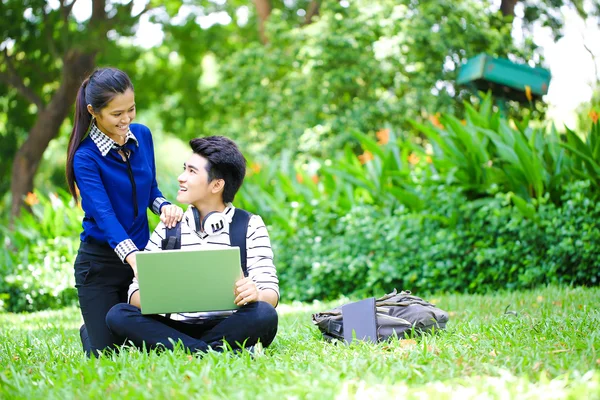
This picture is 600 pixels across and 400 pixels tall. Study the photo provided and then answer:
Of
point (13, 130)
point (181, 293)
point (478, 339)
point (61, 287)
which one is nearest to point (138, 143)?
point (181, 293)

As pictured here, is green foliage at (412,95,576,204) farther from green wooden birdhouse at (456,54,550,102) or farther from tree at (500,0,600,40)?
tree at (500,0,600,40)

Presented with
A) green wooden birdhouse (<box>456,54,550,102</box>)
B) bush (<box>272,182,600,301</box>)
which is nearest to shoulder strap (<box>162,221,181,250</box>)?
bush (<box>272,182,600,301</box>)

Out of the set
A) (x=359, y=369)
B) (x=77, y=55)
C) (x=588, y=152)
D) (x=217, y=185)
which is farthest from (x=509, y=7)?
(x=359, y=369)

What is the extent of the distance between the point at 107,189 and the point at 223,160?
60 centimetres

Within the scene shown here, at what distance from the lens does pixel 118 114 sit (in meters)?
3.13

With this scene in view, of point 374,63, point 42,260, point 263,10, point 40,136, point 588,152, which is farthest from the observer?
point 263,10

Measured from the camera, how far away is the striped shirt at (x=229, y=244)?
3.14 meters

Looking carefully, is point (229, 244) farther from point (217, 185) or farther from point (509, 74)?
point (509, 74)

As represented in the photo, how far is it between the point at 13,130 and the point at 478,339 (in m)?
13.1

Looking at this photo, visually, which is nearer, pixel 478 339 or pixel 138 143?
pixel 478 339

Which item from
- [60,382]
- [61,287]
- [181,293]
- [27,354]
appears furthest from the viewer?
[61,287]

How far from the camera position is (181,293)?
2.90 m

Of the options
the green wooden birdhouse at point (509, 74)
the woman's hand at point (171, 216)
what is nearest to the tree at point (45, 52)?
the green wooden birdhouse at point (509, 74)

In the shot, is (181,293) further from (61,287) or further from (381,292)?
(61,287)
